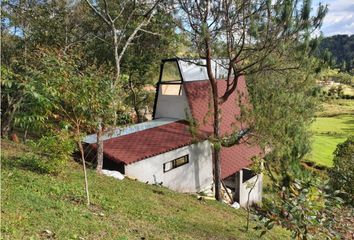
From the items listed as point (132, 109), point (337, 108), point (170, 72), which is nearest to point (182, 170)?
point (132, 109)

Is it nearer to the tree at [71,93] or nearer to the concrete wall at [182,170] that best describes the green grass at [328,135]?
the concrete wall at [182,170]

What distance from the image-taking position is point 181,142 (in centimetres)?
1770

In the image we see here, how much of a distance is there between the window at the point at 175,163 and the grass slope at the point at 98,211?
294 centimetres

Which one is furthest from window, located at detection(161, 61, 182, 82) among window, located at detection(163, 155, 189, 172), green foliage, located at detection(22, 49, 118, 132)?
green foliage, located at detection(22, 49, 118, 132)

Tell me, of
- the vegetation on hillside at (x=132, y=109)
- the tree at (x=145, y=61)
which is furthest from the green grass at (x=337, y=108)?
the vegetation on hillside at (x=132, y=109)

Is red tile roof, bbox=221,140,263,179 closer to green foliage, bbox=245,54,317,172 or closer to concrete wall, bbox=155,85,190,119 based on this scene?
green foliage, bbox=245,54,317,172

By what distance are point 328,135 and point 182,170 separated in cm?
3696

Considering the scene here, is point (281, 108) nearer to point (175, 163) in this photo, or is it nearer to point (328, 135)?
point (175, 163)

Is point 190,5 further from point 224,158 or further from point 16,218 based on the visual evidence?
point 16,218

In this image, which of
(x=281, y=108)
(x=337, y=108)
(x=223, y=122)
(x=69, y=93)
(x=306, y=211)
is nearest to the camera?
(x=306, y=211)

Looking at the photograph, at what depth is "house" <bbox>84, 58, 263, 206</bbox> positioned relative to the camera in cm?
1612

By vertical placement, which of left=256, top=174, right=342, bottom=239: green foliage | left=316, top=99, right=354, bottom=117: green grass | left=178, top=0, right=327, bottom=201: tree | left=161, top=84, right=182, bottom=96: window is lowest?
left=316, top=99, right=354, bottom=117: green grass

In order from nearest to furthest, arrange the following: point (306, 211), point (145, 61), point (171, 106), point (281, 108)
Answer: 1. point (306, 211)
2. point (281, 108)
3. point (171, 106)
4. point (145, 61)

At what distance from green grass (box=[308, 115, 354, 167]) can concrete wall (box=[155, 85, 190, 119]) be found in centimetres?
1358
